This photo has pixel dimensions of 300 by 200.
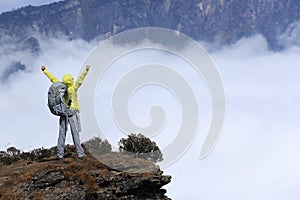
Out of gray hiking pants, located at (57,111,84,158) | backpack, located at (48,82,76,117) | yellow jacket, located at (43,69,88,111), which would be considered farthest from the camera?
gray hiking pants, located at (57,111,84,158)

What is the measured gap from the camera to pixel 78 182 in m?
19.6

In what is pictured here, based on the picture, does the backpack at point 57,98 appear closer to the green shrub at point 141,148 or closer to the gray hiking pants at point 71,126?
the gray hiking pants at point 71,126

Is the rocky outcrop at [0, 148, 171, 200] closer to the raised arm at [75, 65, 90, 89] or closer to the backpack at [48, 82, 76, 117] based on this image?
the backpack at [48, 82, 76, 117]

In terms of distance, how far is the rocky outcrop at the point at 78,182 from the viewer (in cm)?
1873

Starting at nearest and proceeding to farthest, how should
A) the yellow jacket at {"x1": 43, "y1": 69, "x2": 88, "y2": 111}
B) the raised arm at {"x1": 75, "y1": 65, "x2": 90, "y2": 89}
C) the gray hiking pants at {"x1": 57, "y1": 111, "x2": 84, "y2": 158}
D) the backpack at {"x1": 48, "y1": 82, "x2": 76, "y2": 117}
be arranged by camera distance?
1. the backpack at {"x1": 48, "y1": 82, "x2": 76, "y2": 117}
2. the yellow jacket at {"x1": 43, "y1": 69, "x2": 88, "y2": 111}
3. the gray hiking pants at {"x1": 57, "y1": 111, "x2": 84, "y2": 158}
4. the raised arm at {"x1": 75, "y1": 65, "x2": 90, "y2": 89}

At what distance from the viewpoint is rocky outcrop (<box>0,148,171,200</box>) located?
1873 centimetres

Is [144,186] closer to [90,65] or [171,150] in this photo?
[171,150]

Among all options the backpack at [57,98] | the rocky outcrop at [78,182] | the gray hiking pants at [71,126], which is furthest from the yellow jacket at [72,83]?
the rocky outcrop at [78,182]

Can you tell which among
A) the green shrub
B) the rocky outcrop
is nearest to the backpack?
the rocky outcrop

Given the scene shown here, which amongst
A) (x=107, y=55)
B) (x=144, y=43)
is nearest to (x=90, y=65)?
(x=107, y=55)

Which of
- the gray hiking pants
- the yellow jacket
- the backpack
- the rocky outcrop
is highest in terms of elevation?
the yellow jacket

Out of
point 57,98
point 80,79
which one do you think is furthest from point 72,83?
point 57,98

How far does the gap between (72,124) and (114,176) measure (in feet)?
10.2

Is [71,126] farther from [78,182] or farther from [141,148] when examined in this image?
[141,148]
